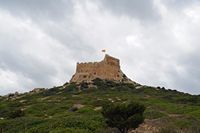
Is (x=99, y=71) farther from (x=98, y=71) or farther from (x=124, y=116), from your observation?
(x=124, y=116)

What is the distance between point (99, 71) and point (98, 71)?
1.13 ft

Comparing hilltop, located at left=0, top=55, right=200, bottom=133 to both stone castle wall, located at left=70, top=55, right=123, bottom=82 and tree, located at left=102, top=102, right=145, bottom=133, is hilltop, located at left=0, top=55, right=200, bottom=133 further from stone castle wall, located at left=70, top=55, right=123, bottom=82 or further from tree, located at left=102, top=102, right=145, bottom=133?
tree, located at left=102, top=102, right=145, bottom=133

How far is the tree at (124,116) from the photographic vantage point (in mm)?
44625

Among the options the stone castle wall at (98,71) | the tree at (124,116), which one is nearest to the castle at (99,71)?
the stone castle wall at (98,71)

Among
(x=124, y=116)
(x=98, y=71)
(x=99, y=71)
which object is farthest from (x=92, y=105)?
(x=99, y=71)

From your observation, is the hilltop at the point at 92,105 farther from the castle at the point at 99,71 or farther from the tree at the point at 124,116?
the tree at the point at 124,116

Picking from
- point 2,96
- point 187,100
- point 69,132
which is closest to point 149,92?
point 187,100

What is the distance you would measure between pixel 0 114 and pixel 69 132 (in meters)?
39.1

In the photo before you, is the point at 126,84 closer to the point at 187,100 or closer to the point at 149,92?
the point at 149,92

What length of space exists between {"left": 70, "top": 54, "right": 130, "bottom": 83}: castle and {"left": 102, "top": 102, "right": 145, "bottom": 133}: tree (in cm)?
9257

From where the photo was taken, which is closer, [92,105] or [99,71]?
[92,105]

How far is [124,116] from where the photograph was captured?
4534cm

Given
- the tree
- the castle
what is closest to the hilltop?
the castle

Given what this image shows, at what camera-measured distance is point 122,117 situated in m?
45.3
